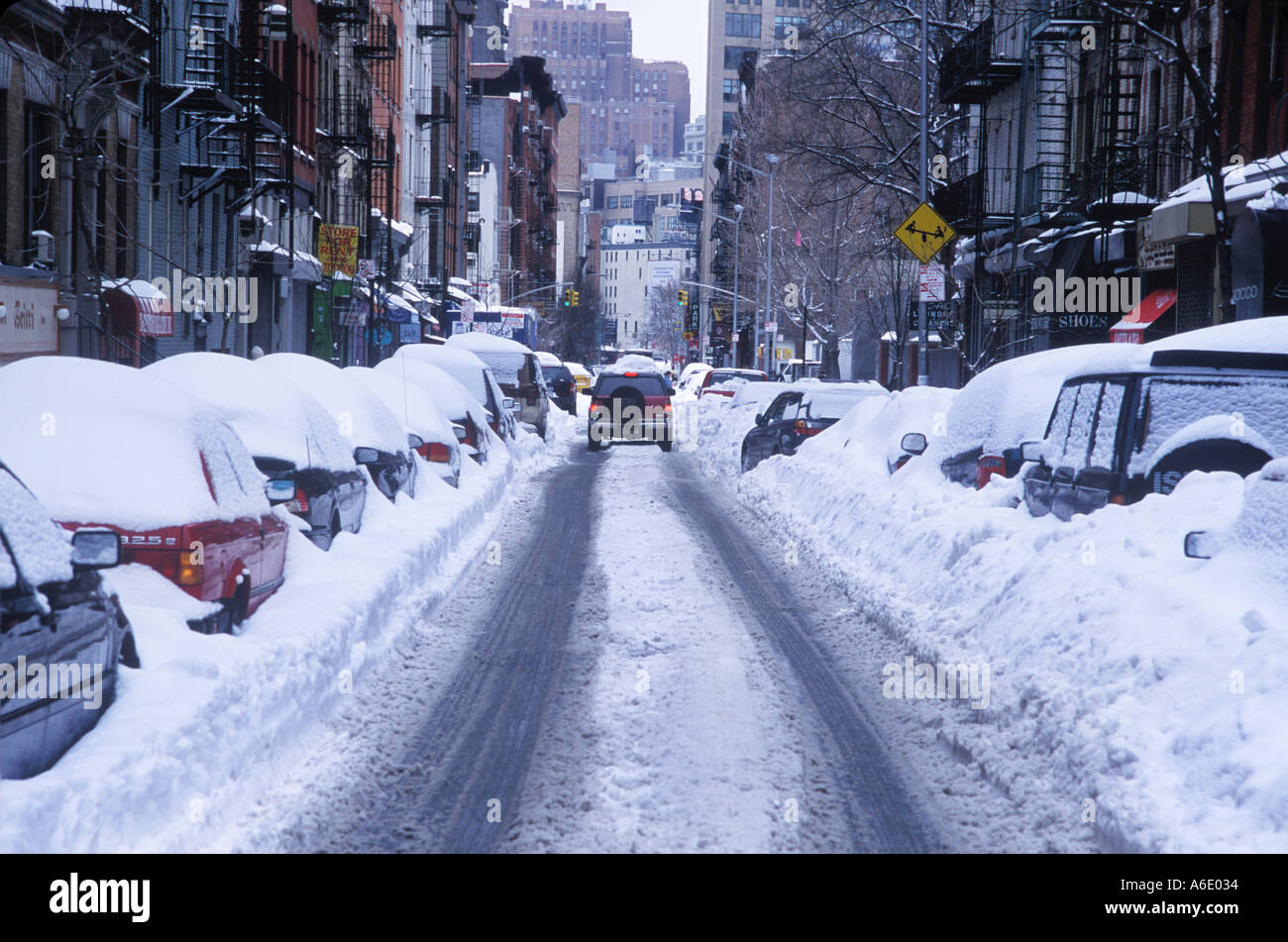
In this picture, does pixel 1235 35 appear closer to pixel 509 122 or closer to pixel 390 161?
pixel 390 161

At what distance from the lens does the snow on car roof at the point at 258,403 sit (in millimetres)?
10703

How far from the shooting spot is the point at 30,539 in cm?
555

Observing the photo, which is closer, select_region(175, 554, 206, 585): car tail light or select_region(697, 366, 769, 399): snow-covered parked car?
select_region(175, 554, 206, 585): car tail light

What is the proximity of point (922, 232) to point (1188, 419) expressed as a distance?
48.3ft

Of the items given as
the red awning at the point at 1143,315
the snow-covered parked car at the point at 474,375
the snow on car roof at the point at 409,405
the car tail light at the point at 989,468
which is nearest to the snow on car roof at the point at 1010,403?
the car tail light at the point at 989,468

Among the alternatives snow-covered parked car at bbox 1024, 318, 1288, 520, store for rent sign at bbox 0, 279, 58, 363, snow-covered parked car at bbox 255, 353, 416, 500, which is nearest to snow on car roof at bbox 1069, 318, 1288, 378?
snow-covered parked car at bbox 1024, 318, 1288, 520

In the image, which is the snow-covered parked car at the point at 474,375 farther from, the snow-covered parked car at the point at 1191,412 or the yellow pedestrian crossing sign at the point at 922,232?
the snow-covered parked car at the point at 1191,412

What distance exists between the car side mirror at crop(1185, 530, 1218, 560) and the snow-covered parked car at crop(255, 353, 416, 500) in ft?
24.5

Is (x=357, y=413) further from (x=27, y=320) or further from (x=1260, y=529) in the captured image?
(x=1260, y=529)

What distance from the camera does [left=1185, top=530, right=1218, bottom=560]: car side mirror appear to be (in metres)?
6.93

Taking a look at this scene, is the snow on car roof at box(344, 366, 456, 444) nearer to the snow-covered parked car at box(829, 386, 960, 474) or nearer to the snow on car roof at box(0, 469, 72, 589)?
the snow-covered parked car at box(829, 386, 960, 474)

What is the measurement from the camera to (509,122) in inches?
4392

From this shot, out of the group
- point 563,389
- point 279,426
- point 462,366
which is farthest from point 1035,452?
point 563,389
